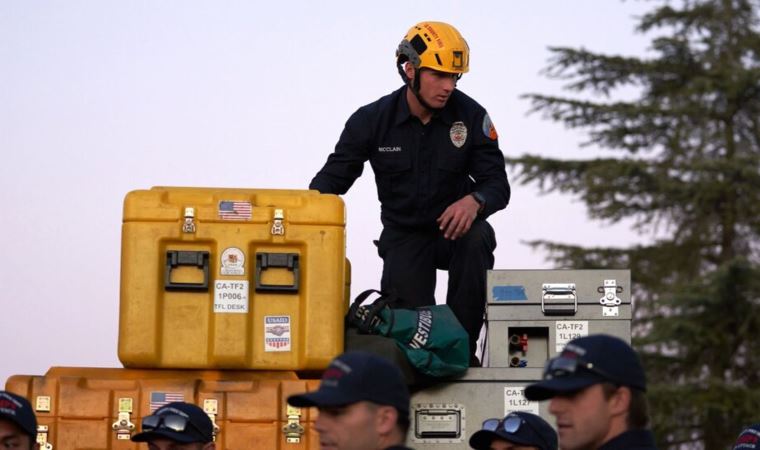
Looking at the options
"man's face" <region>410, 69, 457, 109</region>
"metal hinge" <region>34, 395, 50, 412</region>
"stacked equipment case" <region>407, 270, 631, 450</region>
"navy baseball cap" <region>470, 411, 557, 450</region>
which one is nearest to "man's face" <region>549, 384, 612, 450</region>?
"navy baseball cap" <region>470, 411, 557, 450</region>

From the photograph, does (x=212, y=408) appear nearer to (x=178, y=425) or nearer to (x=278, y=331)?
(x=278, y=331)

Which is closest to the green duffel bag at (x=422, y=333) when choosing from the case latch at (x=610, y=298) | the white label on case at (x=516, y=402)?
the white label on case at (x=516, y=402)

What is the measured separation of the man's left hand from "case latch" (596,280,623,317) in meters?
0.70

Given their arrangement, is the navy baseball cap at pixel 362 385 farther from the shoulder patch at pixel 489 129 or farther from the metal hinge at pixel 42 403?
the shoulder patch at pixel 489 129

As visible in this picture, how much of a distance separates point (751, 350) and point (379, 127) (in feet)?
81.0

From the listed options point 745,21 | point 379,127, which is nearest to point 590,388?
point 379,127

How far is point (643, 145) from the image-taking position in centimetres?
3816

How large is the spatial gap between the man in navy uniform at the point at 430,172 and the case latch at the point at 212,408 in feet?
4.49

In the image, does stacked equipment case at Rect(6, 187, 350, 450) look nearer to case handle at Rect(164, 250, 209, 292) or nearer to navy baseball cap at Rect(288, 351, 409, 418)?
case handle at Rect(164, 250, 209, 292)


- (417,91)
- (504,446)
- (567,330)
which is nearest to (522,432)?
(504,446)

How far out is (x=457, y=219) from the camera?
29.3 feet

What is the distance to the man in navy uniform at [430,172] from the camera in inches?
359

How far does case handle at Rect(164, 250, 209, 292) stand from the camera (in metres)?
8.24

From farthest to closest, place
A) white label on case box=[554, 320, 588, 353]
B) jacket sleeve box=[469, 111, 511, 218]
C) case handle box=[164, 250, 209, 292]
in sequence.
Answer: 1. jacket sleeve box=[469, 111, 511, 218]
2. white label on case box=[554, 320, 588, 353]
3. case handle box=[164, 250, 209, 292]
